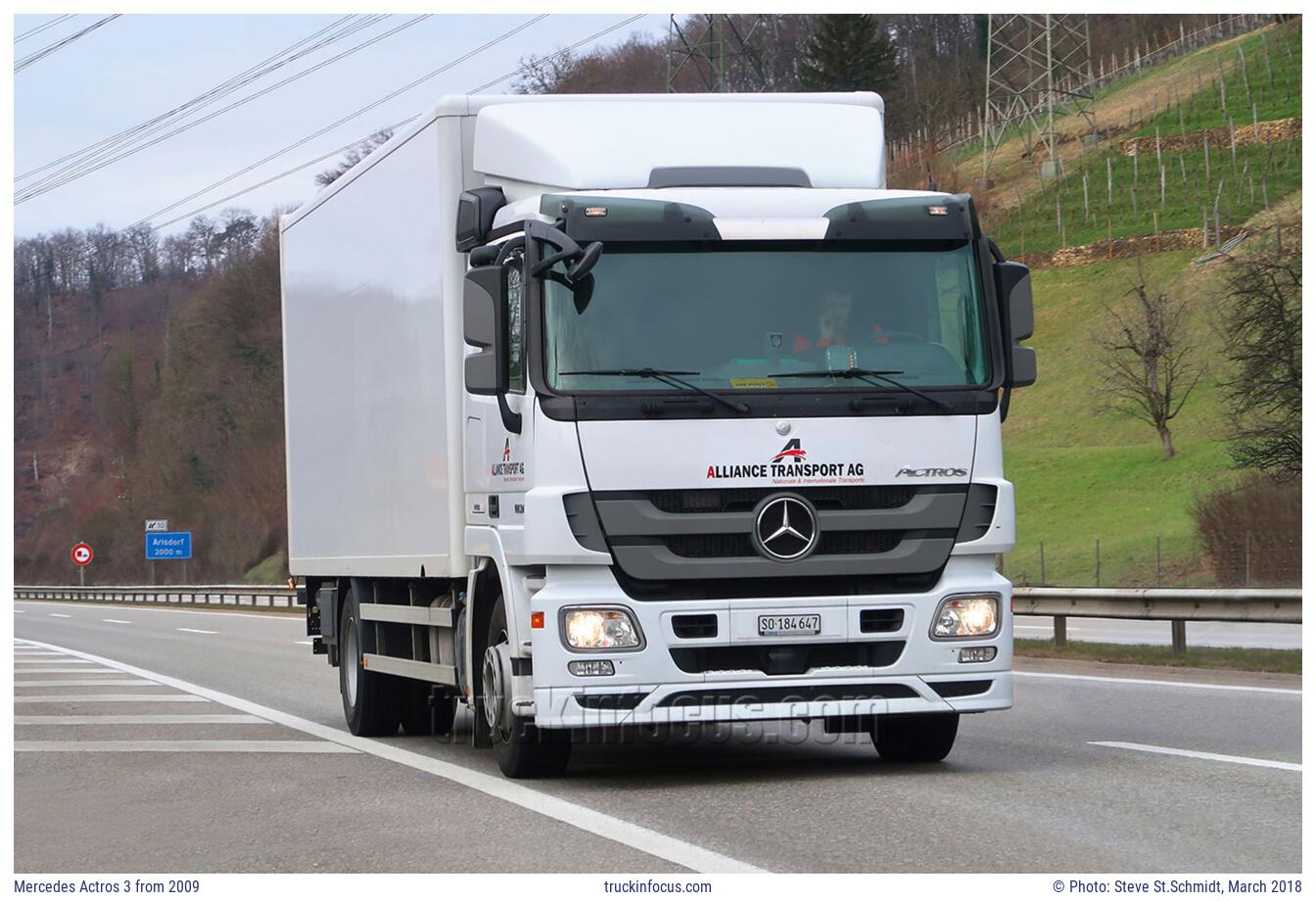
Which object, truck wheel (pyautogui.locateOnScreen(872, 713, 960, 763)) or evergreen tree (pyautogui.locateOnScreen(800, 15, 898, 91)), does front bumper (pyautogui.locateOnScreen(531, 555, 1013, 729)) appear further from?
evergreen tree (pyautogui.locateOnScreen(800, 15, 898, 91))

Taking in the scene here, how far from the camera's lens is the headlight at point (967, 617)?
9734 mm

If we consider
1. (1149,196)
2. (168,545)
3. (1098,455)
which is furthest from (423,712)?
(1149,196)

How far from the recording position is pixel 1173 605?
1772 centimetres

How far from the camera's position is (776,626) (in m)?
9.55

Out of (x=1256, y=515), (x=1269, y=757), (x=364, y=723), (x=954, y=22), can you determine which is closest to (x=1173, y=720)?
(x=1269, y=757)

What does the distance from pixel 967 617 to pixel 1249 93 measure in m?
87.0

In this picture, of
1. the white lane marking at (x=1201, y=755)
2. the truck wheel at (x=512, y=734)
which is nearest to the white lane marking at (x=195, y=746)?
the truck wheel at (x=512, y=734)

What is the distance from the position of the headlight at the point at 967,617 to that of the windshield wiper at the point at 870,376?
992mm

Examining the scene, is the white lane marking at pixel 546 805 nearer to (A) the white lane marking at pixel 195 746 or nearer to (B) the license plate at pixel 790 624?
(A) the white lane marking at pixel 195 746

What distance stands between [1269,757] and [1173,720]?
2.24 meters

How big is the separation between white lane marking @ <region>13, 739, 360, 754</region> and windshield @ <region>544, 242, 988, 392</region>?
407 cm

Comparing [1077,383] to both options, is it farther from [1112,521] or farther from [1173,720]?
[1173,720]

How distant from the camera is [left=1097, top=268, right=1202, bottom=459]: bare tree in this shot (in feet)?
180

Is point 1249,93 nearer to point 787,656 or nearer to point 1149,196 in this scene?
point 1149,196
